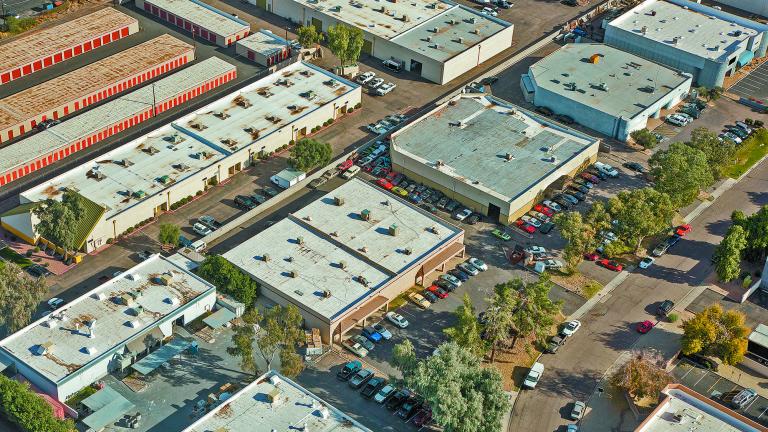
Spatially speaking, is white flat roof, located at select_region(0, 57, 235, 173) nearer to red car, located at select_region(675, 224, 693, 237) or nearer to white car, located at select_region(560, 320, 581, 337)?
white car, located at select_region(560, 320, 581, 337)

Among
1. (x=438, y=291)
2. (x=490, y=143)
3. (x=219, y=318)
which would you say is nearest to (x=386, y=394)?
(x=438, y=291)

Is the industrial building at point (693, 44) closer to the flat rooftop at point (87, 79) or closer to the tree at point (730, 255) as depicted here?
the tree at point (730, 255)

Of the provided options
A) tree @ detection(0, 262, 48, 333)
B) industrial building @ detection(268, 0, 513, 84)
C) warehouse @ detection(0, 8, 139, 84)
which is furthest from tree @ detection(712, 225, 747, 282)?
warehouse @ detection(0, 8, 139, 84)

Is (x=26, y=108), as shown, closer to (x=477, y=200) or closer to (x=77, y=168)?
(x=77, y=168)

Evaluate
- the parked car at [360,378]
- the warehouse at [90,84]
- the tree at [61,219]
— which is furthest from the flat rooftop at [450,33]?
the parked car at [360,378]

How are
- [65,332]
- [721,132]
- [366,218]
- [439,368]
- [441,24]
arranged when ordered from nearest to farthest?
[439,368], [65,332], [366,218], [721,132], [441,24]

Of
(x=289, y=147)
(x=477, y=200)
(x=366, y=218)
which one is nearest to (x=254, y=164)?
(x=289, y=147)
